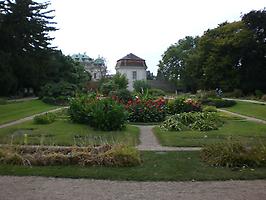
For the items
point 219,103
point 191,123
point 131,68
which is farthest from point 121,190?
point 131,68

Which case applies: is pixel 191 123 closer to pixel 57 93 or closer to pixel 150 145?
pixel 150 145

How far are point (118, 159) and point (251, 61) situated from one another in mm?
44243

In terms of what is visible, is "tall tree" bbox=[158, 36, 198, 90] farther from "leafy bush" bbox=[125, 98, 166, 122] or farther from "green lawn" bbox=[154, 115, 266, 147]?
"green lawn" bbox=[154, 115, 266, 147]

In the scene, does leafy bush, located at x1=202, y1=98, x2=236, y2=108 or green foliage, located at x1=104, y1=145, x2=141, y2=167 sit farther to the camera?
leafy bush, located at x1=202, y1=98, x2=236, y2=108

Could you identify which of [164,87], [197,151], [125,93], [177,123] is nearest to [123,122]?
[177,123]

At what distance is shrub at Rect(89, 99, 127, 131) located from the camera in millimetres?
16172

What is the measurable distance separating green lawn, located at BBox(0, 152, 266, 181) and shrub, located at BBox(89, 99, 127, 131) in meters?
6.58

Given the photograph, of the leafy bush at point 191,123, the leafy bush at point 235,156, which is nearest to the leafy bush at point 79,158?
the leafy bush at point 235,156

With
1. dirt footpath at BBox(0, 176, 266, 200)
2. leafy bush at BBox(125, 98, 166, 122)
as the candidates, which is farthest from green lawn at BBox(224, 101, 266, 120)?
dirt footpath at BBox(0, 176, 266, 200)

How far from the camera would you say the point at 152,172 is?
28.3 feet

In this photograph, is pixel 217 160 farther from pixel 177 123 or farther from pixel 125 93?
pixel 125 93

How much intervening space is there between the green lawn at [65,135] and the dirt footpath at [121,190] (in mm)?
3947

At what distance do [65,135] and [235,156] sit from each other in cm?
692

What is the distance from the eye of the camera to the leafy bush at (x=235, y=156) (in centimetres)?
930
